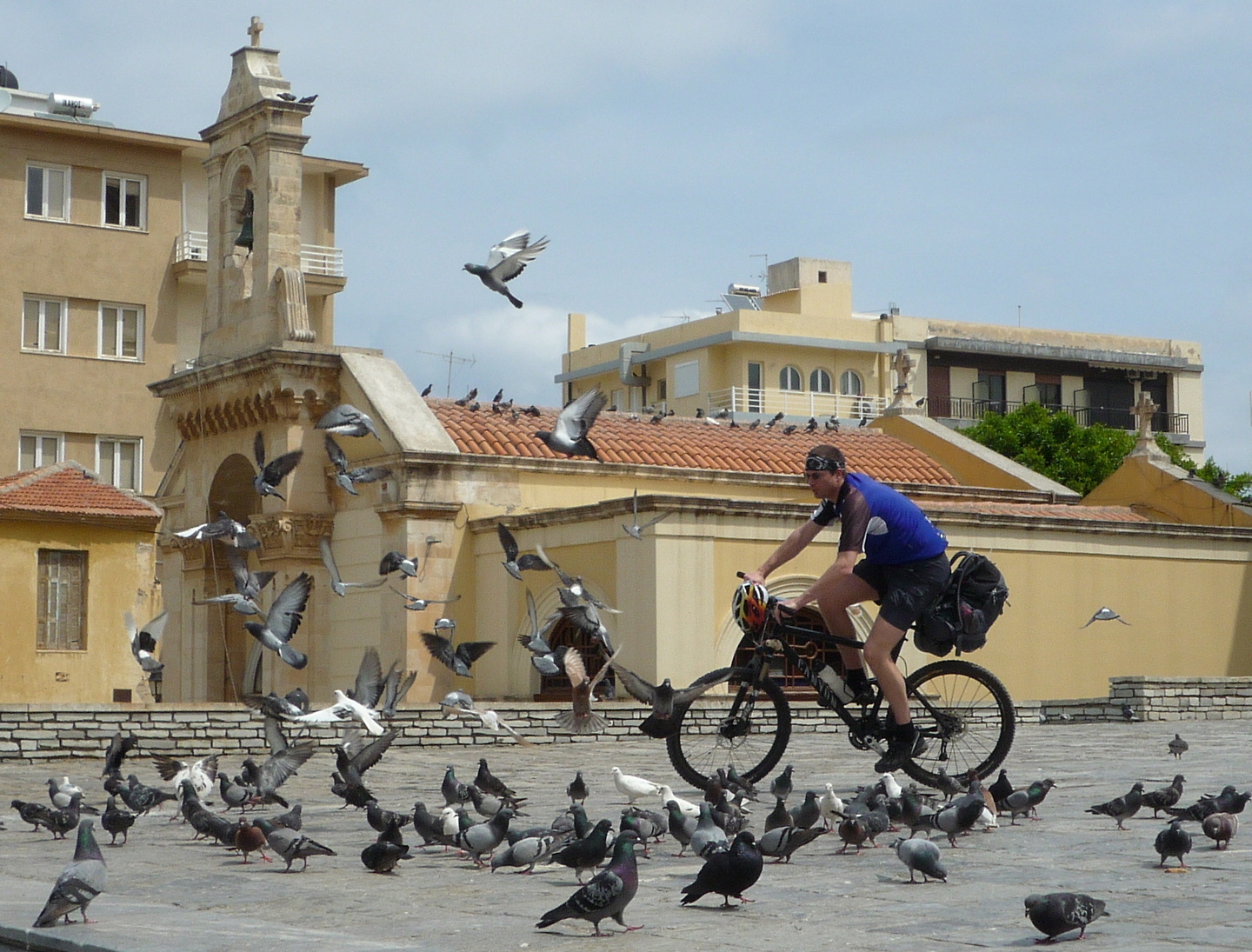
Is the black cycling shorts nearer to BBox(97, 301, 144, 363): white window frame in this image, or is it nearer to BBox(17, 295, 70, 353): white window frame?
BBox(17, 295, 70, 353): white window frame

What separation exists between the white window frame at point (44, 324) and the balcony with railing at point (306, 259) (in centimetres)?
323

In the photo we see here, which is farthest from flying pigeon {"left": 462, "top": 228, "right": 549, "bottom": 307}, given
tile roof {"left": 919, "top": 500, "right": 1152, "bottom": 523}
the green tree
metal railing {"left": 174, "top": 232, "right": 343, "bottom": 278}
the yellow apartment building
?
the yellow apartment building

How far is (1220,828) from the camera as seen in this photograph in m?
8.84

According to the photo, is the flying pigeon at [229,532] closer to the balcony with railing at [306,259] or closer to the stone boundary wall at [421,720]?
the stone boundary wall at [421,720]

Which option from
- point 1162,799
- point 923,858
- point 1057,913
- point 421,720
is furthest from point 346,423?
point 1057,913

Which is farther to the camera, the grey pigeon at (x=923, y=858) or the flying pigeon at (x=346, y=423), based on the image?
the flying pigeon at (x=346, y=423)

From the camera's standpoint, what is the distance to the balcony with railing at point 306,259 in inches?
1938

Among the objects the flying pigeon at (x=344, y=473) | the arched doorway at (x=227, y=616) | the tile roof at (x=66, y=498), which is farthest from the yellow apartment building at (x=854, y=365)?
the flying pigeon at (x=344, y=473)

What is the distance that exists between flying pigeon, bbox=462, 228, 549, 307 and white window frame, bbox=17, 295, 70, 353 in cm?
2976

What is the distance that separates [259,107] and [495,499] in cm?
782

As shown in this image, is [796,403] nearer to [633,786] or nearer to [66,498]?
[66,498]

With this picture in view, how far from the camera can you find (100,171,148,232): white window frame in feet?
161

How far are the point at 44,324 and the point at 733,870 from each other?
4338cm

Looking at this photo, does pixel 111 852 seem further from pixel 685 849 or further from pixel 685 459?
pixel 685 459
